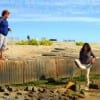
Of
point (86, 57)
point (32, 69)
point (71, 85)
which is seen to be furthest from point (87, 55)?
point (32, 69)

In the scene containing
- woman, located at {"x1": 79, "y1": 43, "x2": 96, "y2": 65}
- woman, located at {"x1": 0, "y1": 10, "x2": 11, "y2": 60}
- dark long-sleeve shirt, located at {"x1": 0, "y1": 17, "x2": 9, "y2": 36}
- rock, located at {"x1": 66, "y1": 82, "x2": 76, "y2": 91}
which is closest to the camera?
woman, located at {"x1": 0, "y1": 10, "x2": 11, "y2": 60}

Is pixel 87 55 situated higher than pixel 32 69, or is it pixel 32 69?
pixel 87 55

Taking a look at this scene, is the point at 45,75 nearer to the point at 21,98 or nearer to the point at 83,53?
the point at 83,53

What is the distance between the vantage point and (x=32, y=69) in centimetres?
1722

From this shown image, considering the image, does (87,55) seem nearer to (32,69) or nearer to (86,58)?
(86,58)

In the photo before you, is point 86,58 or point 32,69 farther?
point 32,69

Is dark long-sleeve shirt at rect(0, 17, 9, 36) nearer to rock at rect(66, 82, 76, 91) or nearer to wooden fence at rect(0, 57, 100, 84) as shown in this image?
wooden fence at rect(0, 57, 100, 84)

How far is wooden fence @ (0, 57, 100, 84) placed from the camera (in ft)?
53.8

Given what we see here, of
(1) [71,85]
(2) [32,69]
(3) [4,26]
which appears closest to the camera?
(3) [4,26]

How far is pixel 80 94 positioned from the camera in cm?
1557

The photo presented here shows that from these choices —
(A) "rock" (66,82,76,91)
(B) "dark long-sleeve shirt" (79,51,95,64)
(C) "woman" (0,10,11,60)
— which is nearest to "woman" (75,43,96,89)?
(B) "dark long-sleeve shirt" (79,51,95,64)

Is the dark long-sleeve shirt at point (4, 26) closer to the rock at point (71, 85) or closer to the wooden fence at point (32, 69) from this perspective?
the wooden fence at point (32, 69)

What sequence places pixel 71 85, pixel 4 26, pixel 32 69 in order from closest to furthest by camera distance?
pixel 4 26 → pixel 71 85 → pixel 32 69

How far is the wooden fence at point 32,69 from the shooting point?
16391 millimetres
